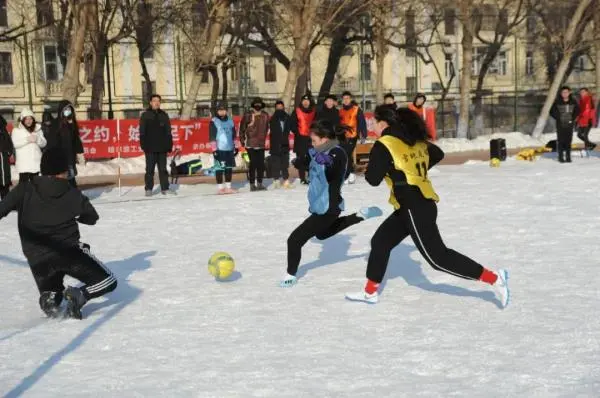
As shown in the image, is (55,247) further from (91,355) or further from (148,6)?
(148,6)

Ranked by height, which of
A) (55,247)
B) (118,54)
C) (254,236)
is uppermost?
(118,54)

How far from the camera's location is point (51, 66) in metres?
43.6

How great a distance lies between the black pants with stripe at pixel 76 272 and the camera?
20.3ft

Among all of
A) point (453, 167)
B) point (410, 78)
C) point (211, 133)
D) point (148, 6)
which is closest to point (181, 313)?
point (211, 133)

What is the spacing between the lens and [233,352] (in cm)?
534

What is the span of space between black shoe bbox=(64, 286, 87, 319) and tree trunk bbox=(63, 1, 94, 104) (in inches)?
517

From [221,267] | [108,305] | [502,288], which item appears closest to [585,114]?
[221,267]

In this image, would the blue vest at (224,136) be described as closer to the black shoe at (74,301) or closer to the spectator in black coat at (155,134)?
the spectator in black coat at (155,134)

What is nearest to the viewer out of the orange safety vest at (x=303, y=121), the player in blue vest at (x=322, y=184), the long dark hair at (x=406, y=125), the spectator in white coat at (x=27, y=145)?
the long dark hair at (x=406, y=125)

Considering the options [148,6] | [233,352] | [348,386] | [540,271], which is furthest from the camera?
[148,6]

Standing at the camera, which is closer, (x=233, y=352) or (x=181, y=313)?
(x=233, y=352)

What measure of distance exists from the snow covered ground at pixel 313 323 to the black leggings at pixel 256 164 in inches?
134

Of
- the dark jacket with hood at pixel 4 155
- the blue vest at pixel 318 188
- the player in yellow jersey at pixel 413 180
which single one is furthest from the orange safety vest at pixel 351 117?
the player in yellow jersey at pixel 413 180

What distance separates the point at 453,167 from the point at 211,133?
6.37 m
